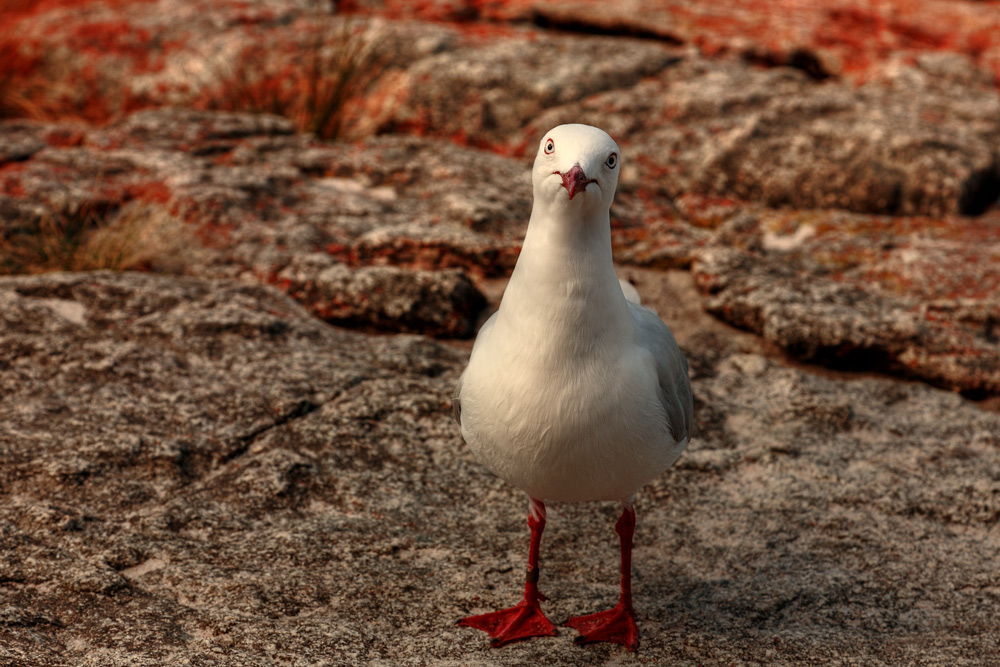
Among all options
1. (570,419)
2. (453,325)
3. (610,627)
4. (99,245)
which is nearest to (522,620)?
(610,627)

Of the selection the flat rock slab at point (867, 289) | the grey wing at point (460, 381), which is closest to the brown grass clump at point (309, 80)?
the flat rock slab at point (867, 289)

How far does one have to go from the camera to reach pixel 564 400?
3.28 meters

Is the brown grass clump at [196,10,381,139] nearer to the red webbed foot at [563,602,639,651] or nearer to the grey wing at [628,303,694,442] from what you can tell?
the grey wing at [628,303,694,442]

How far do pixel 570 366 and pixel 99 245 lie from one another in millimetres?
4271

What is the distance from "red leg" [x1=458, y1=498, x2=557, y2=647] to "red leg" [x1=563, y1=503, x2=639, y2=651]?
139mm

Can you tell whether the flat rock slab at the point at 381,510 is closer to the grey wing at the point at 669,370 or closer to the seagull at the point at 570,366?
the seagull at the point at 570,366

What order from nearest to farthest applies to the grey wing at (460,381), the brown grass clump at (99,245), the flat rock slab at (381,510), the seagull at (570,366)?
the seagull at (570,366)
the flat rock slab at (381,510)
the grey wing at (460,381)
the brown grass clump at (99,245)

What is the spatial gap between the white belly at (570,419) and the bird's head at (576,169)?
579 millimetres

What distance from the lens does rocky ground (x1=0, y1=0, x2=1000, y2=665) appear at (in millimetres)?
3742

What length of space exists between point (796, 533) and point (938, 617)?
0.74 metres

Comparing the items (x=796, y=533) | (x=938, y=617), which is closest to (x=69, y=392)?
(x=796, y=533)

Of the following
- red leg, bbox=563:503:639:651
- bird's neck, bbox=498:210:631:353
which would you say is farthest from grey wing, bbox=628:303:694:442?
red leg, bbox=563:503:639:651

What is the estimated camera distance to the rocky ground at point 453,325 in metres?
3.74

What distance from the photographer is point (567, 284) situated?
3.27 meters
